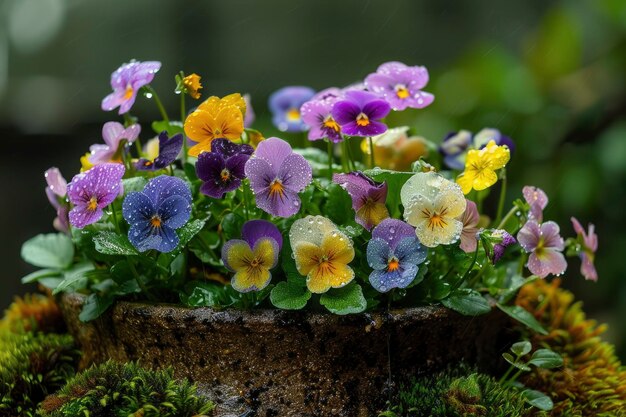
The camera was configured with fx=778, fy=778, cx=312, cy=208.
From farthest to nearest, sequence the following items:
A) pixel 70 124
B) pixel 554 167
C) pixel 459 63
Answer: pixel 70 124 < pixel 459 63 < pixel 554 167

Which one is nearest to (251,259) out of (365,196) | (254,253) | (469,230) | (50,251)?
(254,253)

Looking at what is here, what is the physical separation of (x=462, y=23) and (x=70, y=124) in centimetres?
171

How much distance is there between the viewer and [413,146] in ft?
3.29

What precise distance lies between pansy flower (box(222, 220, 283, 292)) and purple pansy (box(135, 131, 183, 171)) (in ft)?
0.39

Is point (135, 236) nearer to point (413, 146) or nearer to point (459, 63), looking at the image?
point (413, 146)

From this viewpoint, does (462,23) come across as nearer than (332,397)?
No

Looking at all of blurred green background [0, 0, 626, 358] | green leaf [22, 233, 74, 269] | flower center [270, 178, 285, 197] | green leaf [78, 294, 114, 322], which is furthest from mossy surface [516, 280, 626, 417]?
blurred green background [0, 0, 626, 358]

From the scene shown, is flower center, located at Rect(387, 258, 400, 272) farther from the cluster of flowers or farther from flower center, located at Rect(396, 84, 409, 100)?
flower center, located at Rect(396, 84, 409, 100)

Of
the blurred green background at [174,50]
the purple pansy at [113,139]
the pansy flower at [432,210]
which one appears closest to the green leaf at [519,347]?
the pansy flower at [432,210]

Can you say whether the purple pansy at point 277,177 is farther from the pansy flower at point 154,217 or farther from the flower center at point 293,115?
the flower center at point 293,115

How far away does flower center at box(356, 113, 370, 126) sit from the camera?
83 cm

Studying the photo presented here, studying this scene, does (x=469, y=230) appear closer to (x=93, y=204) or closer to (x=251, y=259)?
(x=251, y=259)

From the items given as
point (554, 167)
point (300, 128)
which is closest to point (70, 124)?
point (554, 167)

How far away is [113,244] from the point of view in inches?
30.0
